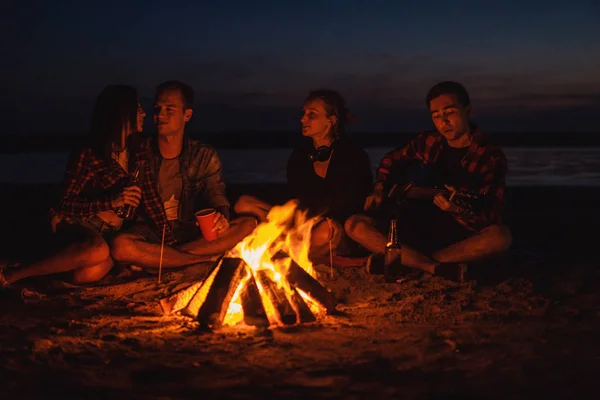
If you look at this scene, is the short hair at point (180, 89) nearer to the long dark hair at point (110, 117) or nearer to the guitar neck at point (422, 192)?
the long dark hair at point (110, 117)

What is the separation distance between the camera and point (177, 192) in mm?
6621

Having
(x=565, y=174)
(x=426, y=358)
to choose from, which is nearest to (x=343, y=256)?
(x=426, y=358)

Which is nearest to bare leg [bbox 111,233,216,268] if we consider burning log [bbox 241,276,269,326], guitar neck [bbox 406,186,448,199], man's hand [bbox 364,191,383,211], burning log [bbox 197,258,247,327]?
burning log [bbox 197,258,247,327]

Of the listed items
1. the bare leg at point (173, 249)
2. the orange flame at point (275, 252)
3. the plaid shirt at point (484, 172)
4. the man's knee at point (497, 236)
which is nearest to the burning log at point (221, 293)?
the orange flame at point (275, 252)

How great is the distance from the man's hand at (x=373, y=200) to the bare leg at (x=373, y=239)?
19cm

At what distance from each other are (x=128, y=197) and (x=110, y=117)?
74 cm

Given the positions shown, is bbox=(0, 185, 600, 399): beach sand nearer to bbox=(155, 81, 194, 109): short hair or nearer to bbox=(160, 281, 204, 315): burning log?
bbox=(160, 281, 204, 315): burning log

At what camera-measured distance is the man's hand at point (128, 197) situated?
562 cm

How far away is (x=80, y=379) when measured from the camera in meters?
3.77

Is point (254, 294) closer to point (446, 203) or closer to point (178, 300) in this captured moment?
point (178, 300)

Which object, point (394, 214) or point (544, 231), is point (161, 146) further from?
point (544, 231)

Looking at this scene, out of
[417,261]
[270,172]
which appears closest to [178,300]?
[417,261]

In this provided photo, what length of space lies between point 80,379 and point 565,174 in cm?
1602

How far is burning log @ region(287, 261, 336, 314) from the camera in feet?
16.8
